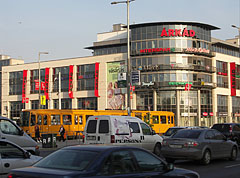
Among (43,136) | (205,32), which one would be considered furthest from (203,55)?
(43,136)

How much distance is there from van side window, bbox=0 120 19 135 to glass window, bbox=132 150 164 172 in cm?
988

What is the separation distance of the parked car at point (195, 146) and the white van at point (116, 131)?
2.48 meters

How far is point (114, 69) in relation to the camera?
7788 centimetres

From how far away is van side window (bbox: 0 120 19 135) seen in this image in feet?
52.6

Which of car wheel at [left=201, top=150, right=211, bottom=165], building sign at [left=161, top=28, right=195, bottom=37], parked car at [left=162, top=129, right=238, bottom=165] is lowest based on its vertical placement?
car wheel at [left=201, top=150, right=211, bottom=165]

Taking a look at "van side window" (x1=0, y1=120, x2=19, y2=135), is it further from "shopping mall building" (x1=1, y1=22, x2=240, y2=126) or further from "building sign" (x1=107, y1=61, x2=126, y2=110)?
"building sign" (x1=107, y1=61, x2=126, y2=110)

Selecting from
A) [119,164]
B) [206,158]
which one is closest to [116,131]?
[206,158]

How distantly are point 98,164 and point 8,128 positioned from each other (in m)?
10.5

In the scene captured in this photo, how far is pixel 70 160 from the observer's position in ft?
22.0

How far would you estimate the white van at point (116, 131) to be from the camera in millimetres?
18141

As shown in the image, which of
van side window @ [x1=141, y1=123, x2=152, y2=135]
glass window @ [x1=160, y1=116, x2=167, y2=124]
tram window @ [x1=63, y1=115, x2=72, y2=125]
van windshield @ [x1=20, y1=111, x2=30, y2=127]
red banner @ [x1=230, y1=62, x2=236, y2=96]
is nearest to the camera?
van side window @ [x1=141, y1=123, x2=152, y2=135]

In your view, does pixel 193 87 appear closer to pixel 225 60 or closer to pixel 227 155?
pixel 225 60

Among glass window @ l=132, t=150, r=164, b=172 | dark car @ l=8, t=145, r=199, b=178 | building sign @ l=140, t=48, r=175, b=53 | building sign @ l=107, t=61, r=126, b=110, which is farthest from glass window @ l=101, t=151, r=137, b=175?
building sign @ l=107, t=61, r=126, b=110

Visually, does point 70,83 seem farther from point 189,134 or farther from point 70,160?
point 70,160
